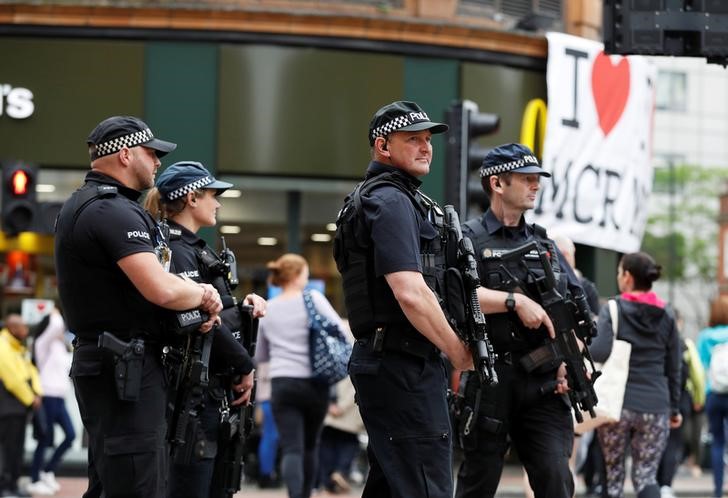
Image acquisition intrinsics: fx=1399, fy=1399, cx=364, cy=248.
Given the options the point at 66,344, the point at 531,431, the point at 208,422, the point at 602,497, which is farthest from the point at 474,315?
the point at 66,344

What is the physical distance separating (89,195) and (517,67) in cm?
1250

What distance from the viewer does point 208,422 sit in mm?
7367

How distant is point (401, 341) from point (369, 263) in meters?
0.36

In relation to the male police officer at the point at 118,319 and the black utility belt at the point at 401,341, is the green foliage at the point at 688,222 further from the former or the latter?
the male police officer at the point at 118,319

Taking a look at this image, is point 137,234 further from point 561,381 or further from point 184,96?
point 184,96

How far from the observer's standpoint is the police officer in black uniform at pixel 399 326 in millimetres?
5680

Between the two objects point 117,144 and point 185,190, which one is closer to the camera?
point 117,144

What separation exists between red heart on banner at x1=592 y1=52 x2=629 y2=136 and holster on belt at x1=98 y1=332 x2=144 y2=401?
13.1m

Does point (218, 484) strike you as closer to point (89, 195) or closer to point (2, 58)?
point (89, 195)

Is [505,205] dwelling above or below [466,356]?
above

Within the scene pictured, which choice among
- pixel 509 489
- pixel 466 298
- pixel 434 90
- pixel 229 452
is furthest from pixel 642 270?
pixel 434 90

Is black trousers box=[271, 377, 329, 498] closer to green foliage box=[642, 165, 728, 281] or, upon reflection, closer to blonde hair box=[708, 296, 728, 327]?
blonde hair box=[708, 296, 728, 327]

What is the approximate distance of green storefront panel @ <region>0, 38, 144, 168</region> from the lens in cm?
1620

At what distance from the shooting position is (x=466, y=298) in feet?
19.8
